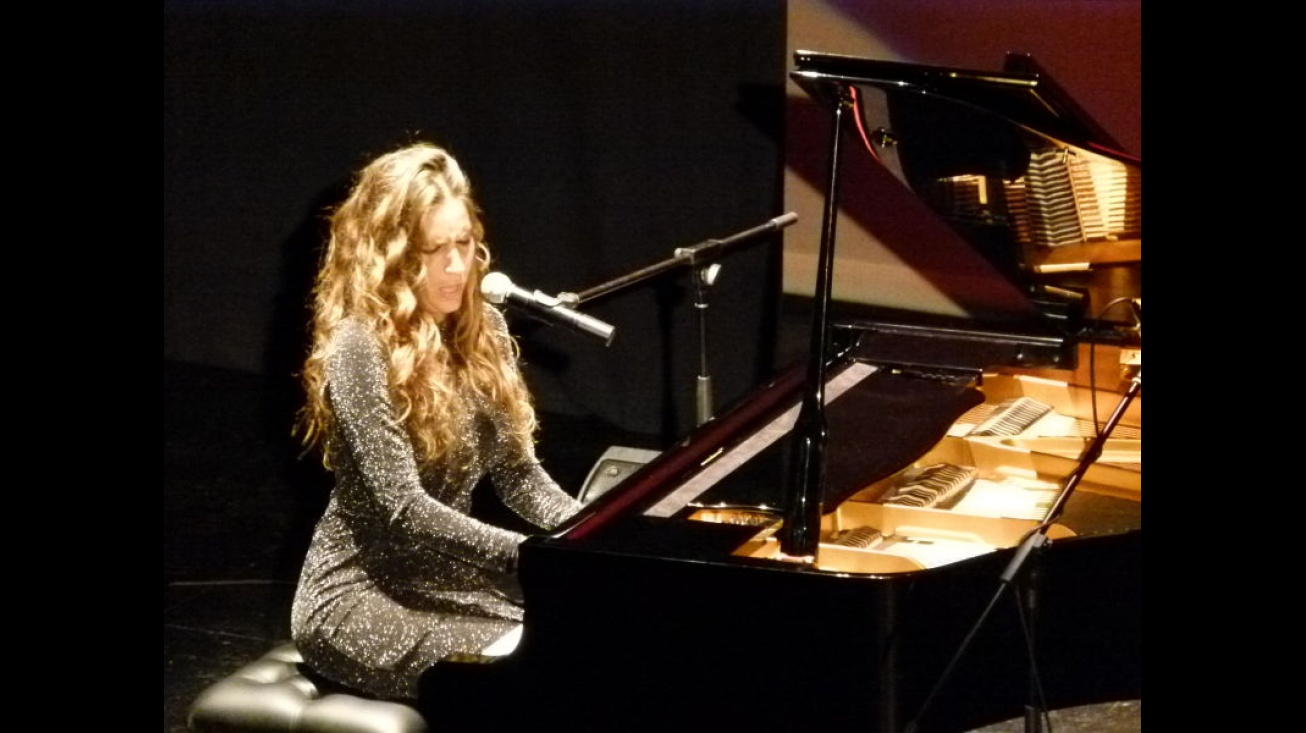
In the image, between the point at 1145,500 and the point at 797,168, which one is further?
the point at 797,168

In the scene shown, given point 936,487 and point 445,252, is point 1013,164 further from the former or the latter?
point 445,252

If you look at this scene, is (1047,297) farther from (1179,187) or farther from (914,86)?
(1179,187)

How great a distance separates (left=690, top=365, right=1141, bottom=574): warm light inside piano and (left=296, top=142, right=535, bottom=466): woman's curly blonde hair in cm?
59

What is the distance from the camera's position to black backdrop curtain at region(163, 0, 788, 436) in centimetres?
485

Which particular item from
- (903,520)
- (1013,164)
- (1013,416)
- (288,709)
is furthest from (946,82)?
(288,709)

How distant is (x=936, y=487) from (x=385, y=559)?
1.02m

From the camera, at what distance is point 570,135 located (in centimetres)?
504

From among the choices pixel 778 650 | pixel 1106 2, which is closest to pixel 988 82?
pixel 778 650

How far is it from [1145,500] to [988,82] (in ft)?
3.07

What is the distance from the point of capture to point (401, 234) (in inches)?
120

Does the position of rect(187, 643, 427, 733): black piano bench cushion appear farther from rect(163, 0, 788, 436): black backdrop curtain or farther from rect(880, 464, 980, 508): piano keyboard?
rect(163, 0, 788, 436): black backdrop curtain

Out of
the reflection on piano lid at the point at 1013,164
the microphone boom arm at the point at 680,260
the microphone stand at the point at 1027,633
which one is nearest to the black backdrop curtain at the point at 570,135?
the microphone boom arm at the point at 680,260

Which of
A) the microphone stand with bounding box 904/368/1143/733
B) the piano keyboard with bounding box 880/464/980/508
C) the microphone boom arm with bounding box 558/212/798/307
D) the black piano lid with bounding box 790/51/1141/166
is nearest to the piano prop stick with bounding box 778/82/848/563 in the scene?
the black piano lid with bounding box 790/51/1141/166

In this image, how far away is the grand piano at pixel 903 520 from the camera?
2395 millimetres
